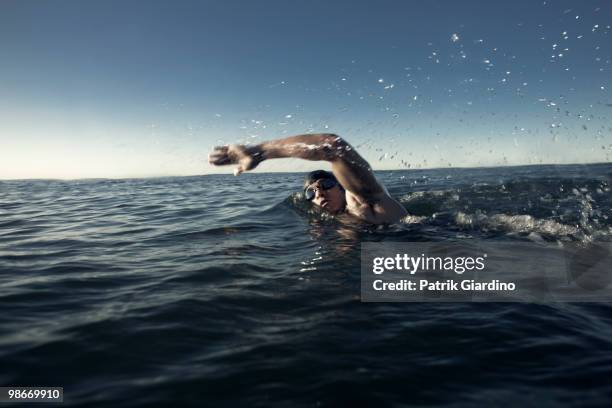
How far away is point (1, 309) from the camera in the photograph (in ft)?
15.5

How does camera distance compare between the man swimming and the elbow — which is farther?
the elbow

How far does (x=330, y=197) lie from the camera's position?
31.3ft

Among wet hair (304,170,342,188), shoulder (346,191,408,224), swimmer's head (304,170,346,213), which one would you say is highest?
wet hair (304,170,342,188)

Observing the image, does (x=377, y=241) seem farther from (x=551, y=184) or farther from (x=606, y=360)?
(x=551, y=184)

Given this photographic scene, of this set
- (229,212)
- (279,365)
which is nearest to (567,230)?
(279,365)

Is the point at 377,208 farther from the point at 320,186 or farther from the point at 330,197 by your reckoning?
the point at 320,186

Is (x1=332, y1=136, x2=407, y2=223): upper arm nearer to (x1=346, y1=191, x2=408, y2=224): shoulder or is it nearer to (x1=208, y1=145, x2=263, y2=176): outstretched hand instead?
(x1=346, y1=191, x2=408, y2=224): shoulder

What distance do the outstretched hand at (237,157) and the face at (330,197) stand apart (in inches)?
152

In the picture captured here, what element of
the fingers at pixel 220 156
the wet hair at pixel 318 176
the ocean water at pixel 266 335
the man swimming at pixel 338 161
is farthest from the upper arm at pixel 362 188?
the fingers at pixel 220 156

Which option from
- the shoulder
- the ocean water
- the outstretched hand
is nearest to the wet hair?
the shoulder

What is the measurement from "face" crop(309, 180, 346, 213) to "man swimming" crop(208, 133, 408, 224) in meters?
0.54

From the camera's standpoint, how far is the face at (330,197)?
→ 943 cm

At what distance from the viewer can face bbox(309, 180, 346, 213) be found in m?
9.43

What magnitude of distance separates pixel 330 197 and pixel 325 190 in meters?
0.24
